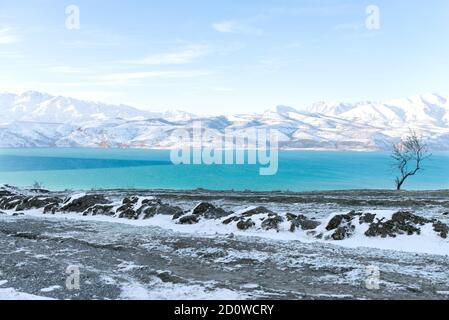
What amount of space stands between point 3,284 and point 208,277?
8059 millimetres

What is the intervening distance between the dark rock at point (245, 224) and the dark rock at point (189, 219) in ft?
14.2

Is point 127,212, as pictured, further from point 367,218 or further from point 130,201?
point 367,218

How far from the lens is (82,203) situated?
41406 millimetres

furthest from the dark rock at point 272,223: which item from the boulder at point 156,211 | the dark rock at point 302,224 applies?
the boulder at point 156,211

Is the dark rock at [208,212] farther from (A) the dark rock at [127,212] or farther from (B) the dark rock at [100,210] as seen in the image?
(B) the dark rock at [100,210]

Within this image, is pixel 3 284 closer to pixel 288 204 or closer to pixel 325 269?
pixel 325 269

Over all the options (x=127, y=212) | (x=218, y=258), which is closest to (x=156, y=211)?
(x=127, y=212)

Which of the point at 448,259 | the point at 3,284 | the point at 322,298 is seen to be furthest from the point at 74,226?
the point at 448,259

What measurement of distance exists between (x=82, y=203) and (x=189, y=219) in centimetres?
1456

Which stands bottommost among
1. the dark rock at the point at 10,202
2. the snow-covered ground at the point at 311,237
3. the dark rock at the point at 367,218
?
the dark rock at the point at 10,202

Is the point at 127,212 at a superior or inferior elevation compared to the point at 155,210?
inferior

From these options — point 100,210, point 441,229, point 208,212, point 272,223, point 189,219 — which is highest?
point 441,229

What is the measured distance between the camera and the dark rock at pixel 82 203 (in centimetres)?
4060
